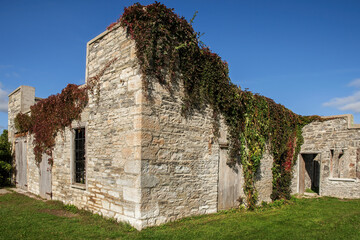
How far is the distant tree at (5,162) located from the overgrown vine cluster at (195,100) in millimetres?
2125

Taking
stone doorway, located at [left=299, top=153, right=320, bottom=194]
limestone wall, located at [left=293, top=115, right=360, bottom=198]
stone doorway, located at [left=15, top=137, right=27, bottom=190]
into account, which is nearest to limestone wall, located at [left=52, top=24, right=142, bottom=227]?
stone doorway, located at [left=15, top=137, right=27, bottom=190]

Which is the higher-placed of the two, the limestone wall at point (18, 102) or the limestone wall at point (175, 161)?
the limestone wall at point (18, 102)

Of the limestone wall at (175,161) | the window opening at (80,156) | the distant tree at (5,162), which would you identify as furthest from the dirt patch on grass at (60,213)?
→ the distant tree at (5,162)

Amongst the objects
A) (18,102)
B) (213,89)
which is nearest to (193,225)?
(213,89)

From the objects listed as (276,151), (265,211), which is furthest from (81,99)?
(276,151)

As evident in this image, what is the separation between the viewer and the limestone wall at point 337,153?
11336 mm

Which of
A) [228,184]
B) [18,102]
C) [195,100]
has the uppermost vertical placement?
[18,102]

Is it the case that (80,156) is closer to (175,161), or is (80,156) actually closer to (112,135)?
(112,135)

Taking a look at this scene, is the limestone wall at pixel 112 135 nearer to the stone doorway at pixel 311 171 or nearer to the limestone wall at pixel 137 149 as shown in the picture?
the limestone wall at pixel 137 149

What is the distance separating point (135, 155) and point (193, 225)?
2.32 m

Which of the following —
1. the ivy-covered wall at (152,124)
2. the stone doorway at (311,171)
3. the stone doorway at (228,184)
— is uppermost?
the ivy-covered wall at (152,124)

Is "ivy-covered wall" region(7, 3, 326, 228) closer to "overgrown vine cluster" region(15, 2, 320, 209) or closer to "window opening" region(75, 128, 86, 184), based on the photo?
"overgrown vine cluster" region(15, 2, 320, 209)

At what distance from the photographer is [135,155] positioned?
19.1 feet

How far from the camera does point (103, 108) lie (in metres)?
6.96
